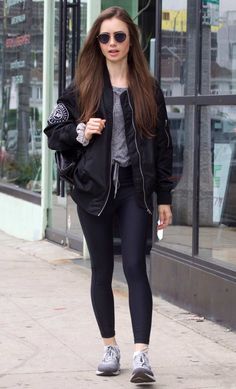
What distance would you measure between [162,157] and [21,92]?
6.49m

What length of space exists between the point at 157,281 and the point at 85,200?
2.46 m

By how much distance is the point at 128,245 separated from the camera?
5062mm

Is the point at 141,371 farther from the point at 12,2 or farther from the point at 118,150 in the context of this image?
the point at 12,2

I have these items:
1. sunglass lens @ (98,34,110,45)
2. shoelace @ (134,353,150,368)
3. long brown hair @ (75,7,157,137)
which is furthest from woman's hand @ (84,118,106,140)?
shoelace @ (134,353,150,368)

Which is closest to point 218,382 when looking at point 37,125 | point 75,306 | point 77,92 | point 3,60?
point 77,92

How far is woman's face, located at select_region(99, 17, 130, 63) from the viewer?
5.08 meters

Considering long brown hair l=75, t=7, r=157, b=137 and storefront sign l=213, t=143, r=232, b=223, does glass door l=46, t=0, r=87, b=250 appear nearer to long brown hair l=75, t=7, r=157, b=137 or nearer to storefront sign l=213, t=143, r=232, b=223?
storefront sign l=213, t=143, r=232, b=223

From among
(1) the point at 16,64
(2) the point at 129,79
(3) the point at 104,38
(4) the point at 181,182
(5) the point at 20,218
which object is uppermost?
(1) the point at 16,64

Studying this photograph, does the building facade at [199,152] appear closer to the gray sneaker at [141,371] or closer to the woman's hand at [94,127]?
the gray sneaker at [141,371]

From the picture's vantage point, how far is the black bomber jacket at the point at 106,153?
5023 millimetres

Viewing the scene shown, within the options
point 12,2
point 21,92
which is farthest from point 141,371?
point 12,2

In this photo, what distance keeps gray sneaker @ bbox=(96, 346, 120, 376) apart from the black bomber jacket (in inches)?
31.9

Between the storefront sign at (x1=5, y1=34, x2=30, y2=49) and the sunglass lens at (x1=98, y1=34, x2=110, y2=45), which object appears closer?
the sunglass lens at (x1=98, y1=34, x2=110, y2=45)

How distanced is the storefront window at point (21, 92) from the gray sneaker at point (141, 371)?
592cm
